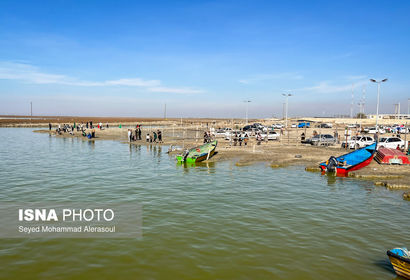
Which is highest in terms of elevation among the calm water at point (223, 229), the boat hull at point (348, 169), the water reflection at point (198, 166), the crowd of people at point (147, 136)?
the crowd of people at point (147, 136)

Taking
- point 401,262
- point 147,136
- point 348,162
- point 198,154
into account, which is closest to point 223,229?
point 401,262

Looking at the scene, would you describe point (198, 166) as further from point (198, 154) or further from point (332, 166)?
point (332, 166)

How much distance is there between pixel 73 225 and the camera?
12.6 meters

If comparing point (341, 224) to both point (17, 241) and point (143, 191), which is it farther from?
point (17, 241)

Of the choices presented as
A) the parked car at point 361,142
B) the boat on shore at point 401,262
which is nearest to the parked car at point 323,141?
the parked car at point 361,142

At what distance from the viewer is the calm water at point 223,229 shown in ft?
29.9

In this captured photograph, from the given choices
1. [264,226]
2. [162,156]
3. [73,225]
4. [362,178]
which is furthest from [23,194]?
[362,178]

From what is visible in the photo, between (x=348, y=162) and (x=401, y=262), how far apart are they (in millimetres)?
17302

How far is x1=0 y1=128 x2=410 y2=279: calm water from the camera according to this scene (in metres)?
9.11

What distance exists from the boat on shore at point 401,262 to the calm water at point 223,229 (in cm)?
47

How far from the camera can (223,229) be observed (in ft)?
39.9

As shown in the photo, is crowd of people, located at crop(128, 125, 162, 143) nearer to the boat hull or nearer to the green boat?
the green boat

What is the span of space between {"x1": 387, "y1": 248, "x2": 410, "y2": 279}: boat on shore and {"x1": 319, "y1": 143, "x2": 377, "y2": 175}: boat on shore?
15.4 meters

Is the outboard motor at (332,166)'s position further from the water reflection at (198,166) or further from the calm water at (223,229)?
the water reflection at (198,166)
